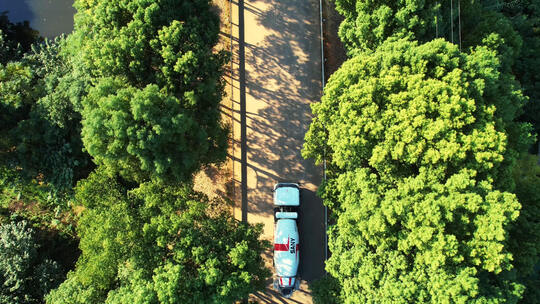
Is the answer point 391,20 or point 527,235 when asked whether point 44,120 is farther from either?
point 527,235

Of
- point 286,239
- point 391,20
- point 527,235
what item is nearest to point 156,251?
point 286,239

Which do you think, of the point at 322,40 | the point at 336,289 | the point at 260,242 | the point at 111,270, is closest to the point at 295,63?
the point at 322,40

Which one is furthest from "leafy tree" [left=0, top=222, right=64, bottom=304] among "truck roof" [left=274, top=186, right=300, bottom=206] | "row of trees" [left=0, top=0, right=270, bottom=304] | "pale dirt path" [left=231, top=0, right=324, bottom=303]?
"truck roof" [left=274, top=186, right=300, bottom=206]

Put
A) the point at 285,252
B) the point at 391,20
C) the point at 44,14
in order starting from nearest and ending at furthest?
1. the point at 391,20
2. the point at 285,252
3. the point at 44,14

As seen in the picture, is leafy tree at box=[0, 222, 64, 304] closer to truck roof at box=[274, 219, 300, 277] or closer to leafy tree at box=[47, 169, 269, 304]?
leafy tree at box=[47, 169, 269, 304]

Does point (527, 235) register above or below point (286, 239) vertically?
above
